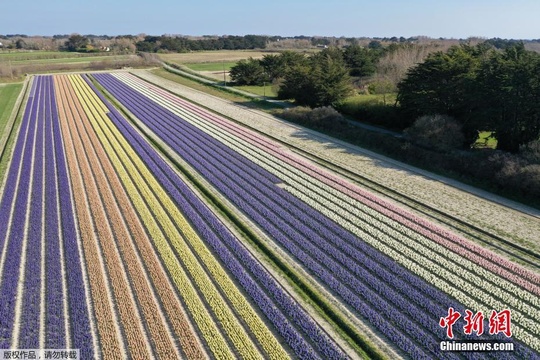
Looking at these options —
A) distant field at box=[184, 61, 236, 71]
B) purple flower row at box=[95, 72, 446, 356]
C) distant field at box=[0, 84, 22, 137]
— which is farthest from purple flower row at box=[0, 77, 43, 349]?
distant field at box=[184, 61, 236, 71]

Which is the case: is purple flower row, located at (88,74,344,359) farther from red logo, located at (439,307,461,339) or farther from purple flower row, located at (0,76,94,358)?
purple flower row, located at (0,76,94,358)

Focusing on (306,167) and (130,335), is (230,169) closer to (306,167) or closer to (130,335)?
(306,167)

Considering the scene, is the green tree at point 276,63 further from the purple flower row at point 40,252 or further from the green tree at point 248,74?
the purple flower row at point 40,252

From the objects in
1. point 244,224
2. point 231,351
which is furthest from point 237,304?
point 244,224

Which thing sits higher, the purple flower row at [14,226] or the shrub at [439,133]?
the shrub at [439,133]

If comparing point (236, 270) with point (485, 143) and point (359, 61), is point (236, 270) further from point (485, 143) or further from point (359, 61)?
point (359, 61)

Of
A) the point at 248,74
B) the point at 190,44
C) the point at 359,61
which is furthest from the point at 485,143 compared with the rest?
the point at 190,44

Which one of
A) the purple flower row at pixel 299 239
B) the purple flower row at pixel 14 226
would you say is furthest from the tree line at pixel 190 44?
the purple flower row at pixel 299 239
